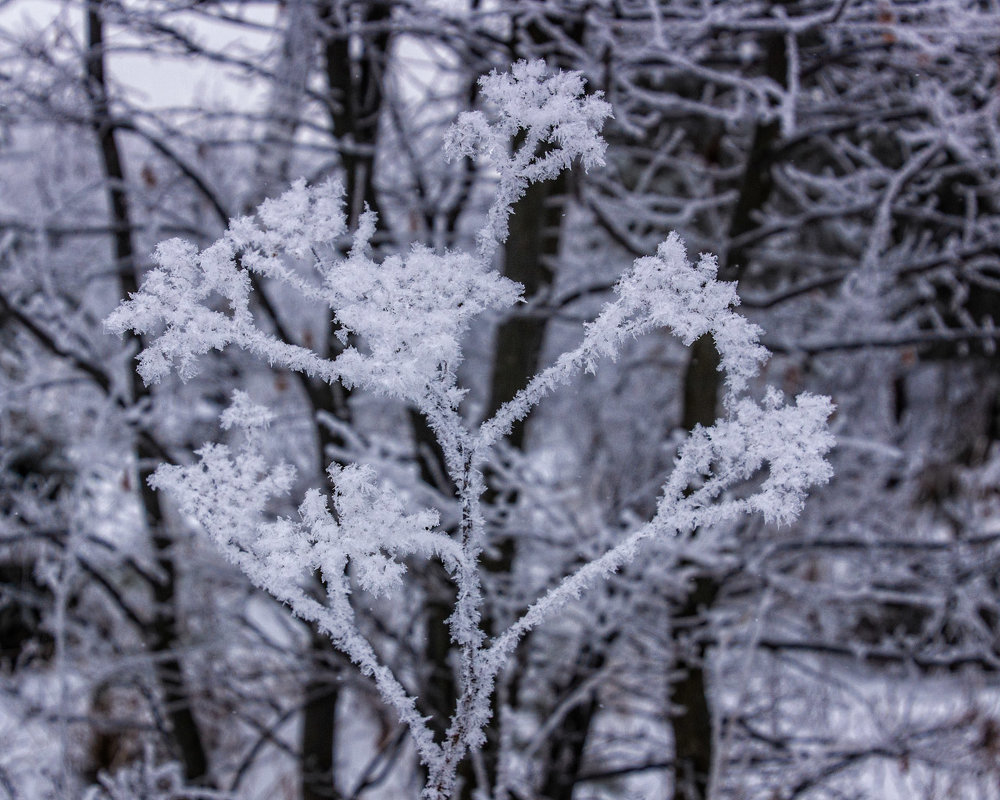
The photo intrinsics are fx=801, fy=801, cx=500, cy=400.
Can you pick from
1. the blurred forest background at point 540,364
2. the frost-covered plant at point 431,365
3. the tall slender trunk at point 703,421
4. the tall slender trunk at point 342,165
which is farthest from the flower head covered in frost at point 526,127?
the tall slender trunk at point 703,421

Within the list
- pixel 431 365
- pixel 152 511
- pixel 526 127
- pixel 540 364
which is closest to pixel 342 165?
pixel 540 364

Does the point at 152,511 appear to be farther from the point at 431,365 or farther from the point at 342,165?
the point at 431,365

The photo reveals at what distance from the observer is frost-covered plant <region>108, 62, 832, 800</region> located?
0.97m

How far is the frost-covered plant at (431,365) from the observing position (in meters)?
0.97

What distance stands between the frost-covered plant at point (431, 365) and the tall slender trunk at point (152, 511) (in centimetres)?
283

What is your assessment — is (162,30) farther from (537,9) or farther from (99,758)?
(99,758)

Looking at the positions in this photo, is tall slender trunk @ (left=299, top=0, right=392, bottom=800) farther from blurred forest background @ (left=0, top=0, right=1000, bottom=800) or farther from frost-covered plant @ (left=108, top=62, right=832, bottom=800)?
frost-covered plant @ (left=108, top=62, right=832, bottom=800)

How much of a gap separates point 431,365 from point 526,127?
13.4 inches

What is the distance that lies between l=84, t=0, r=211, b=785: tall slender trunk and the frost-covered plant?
9.29 ft

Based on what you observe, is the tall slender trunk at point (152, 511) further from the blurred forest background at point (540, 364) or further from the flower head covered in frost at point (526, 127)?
the flower head covered in frost at point (526, 127)

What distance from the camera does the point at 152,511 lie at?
14.6 feet

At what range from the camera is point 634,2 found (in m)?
3.30

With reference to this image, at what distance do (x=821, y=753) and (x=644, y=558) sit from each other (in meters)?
0.96

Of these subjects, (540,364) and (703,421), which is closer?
(703,421)
